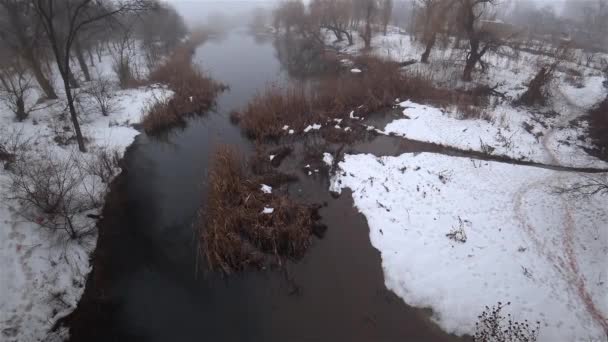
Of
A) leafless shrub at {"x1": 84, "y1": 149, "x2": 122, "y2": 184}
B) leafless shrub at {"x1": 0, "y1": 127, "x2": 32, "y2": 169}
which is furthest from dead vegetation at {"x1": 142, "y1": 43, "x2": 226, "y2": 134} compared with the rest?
leafless shrub at {"x1": 0, "y1": 127, "x2": 32, "y2": 169}

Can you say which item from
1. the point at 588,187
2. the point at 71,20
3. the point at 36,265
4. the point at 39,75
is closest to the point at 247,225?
the point at 36,265

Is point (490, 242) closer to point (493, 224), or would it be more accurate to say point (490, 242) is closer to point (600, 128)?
point (493, 224)

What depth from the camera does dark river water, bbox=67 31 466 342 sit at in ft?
16.5

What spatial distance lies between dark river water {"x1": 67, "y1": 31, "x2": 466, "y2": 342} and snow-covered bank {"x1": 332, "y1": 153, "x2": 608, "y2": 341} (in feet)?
1.77

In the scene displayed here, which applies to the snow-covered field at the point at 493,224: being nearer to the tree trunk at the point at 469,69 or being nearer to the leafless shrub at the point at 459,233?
the leafless shrub at the point at 459,233

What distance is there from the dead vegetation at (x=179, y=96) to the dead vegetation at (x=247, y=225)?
629cm

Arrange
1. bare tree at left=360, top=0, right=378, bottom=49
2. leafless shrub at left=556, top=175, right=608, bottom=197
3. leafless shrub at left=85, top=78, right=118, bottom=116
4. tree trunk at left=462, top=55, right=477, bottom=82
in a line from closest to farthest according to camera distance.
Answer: leafless shrub at left=556, top=175, right=608, bottom=197 < leafless shrub at left=85, top=78, right=118, bottom=116 < tree trunk at left=462, top=55, right=477, bottom=82 < bare tree at left=360, top=0, right=378, bottom=49

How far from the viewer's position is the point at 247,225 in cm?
668

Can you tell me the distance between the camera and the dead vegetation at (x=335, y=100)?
11562mm

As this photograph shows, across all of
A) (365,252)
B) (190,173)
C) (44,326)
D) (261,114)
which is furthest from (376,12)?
(44,326)

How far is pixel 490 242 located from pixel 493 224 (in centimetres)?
61

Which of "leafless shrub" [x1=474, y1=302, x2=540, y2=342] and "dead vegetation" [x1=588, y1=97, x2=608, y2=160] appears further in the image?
"dead vegetation" [x1=588, y1=97, x2=608, y2=160]

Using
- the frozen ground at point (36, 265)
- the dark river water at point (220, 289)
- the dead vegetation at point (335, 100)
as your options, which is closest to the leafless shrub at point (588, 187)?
the dead vegetation at point (335, 100)

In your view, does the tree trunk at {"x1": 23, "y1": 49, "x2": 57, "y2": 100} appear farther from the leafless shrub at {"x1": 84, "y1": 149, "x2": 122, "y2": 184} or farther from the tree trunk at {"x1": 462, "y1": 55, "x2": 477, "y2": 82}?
the tree trunk at {"x1": 462, "y1": 55, "x2": 477, "y2": 82}
